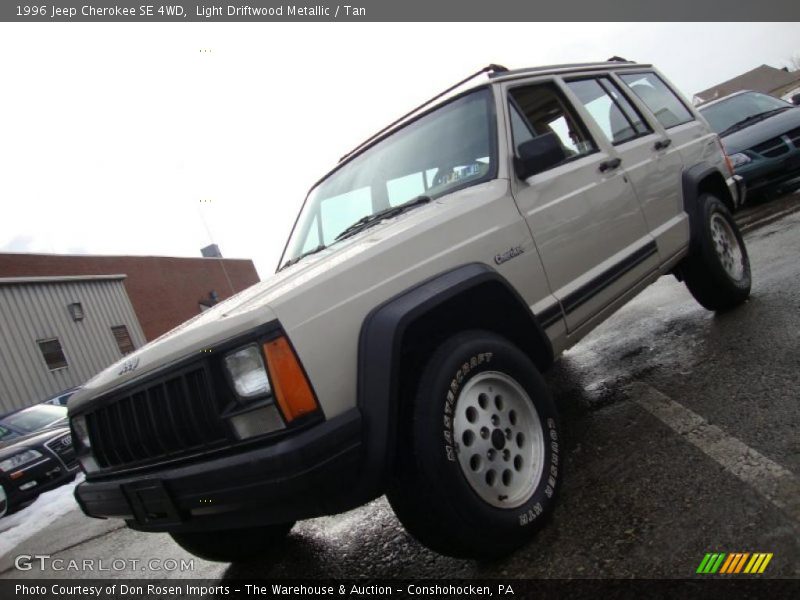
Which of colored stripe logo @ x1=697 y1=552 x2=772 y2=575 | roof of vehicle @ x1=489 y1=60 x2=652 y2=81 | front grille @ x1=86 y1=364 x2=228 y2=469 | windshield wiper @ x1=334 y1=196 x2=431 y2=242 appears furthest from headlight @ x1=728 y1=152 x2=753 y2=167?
front grille @ x1=86 y1=364 x2=228 y2=469

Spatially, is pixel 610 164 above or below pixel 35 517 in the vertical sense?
above

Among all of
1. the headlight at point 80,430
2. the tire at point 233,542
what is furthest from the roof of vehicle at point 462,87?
the tire at point 233,542

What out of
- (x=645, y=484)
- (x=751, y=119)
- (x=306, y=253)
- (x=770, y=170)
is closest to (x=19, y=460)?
(x=306, y=253)

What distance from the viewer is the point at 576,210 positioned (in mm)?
2957

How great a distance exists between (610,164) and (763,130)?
603 centimetres

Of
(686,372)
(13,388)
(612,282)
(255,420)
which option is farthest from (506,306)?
(13,388)

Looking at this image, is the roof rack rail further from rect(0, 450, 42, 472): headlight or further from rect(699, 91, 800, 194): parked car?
rect(0, 450, 42, 472): headlight

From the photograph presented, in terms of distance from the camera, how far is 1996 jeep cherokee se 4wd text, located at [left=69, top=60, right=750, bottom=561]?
1795 millimetres

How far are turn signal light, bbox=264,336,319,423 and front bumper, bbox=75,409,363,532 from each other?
0.25 ft

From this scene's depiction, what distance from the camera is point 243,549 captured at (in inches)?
110

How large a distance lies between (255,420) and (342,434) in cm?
29

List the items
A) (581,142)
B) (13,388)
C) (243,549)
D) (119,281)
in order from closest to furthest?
1. (243,549)
2. (581,142)
3. (13,388)
4. (119,281)

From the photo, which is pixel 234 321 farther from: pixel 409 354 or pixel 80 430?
pixel 80 430

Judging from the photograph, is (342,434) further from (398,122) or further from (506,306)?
(398,122)
